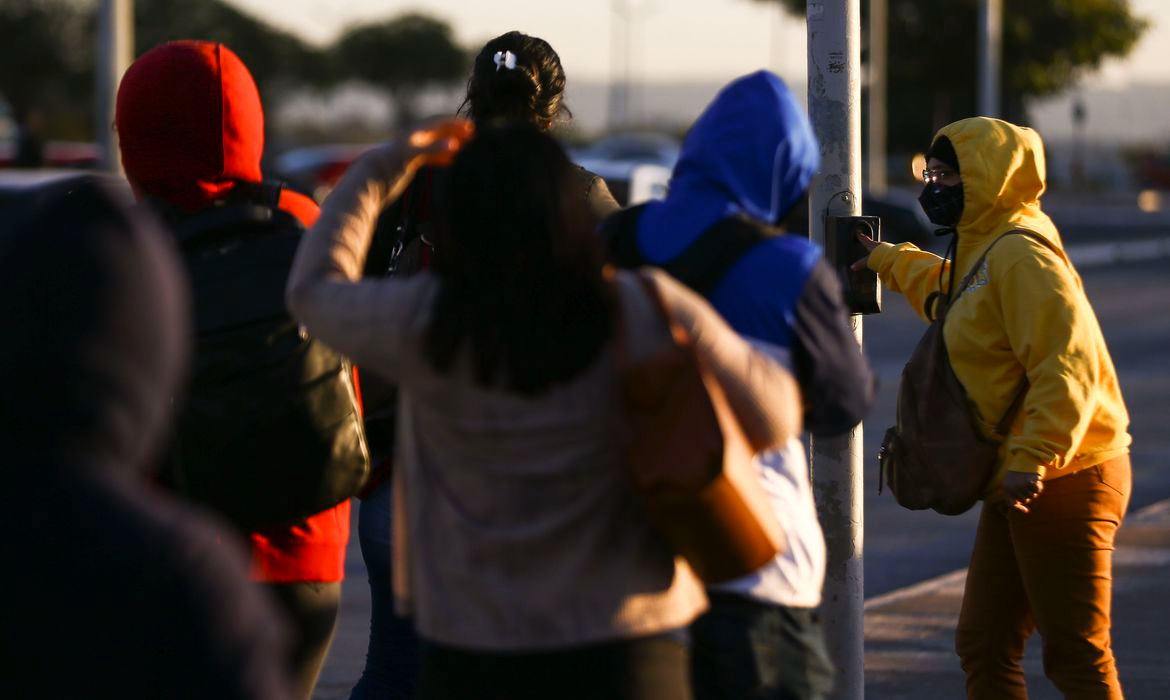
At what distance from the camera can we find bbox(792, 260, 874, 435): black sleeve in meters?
2.98

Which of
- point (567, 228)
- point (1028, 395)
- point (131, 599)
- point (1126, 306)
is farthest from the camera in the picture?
point (1126, 306)

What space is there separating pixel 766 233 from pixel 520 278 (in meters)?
0.53

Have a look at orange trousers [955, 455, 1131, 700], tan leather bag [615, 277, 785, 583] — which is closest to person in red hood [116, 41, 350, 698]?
tan leather bag [615, 277, 785, 583]

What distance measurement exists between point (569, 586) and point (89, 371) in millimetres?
1078

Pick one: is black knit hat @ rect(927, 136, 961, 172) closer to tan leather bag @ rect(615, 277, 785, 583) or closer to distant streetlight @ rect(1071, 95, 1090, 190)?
tan leather bag @ rect(615, 277, 785, 583)

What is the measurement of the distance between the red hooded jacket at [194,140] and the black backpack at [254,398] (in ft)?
0.45

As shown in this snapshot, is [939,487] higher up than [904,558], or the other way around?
[939,487]

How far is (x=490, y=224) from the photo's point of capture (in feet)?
8.87

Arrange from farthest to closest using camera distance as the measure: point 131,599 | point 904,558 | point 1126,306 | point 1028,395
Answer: point 1126,306, point 904,558, point 1028,395, point 131,599

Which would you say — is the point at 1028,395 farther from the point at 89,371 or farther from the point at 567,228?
the point at 89,371

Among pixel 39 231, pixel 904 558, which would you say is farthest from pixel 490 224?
pixel 904 558

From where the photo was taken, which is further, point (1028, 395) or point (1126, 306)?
point (1126, 306)

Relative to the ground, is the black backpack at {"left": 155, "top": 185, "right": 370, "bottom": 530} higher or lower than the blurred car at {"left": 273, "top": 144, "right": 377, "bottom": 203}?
higher

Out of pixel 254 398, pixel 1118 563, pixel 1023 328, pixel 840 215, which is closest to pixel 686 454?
pixel 254 398
